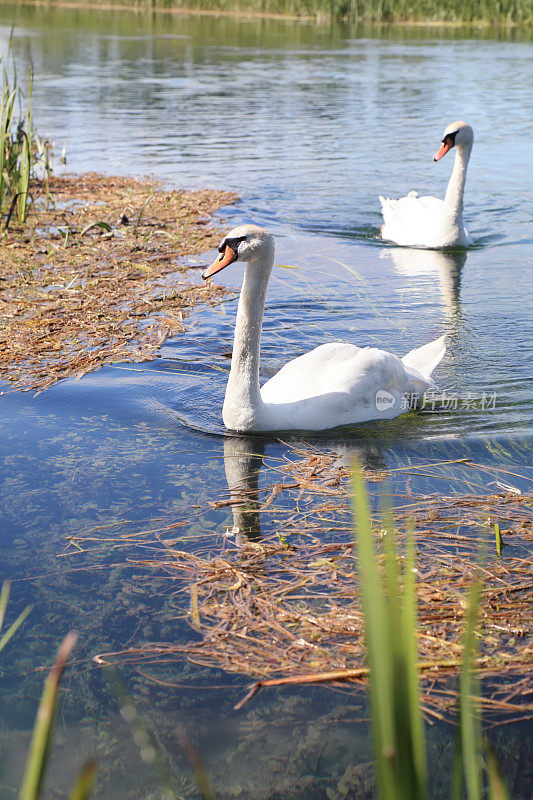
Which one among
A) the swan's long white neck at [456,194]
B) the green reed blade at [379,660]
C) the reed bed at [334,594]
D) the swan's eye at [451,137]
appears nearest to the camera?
the green reed blade at [379,660]

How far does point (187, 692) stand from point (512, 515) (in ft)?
6.11

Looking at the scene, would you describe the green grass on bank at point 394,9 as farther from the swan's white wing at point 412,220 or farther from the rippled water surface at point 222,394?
the swan's white wing at point 412,220

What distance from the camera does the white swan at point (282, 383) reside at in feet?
16.4

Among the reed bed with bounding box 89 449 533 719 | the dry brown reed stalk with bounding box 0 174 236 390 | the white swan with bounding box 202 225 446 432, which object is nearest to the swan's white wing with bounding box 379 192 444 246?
the dry brown reed stalk with bounding box 0 174 236 390

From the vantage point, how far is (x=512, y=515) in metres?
4.14

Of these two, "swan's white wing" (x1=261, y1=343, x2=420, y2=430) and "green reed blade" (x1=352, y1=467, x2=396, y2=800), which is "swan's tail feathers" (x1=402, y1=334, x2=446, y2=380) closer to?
"swan's white wing" (x1=261, y1=343, x2=420, y2=430)

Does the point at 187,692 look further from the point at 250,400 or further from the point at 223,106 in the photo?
the point at 223,106

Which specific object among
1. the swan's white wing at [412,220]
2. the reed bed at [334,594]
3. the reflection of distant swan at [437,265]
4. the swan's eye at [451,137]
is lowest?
the reed bed at [334,594]

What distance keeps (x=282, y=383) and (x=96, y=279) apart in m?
3.23

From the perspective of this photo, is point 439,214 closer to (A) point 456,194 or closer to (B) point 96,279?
(A) point 456,194

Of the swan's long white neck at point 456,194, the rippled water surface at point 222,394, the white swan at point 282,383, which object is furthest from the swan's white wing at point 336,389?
the swan's long white neck at point 456,194

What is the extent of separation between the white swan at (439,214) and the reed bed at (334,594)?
5754mm

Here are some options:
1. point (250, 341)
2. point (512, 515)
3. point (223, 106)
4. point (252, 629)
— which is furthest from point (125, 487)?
point (223, 106)

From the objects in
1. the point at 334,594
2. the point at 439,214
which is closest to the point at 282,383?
the point at 334,594
